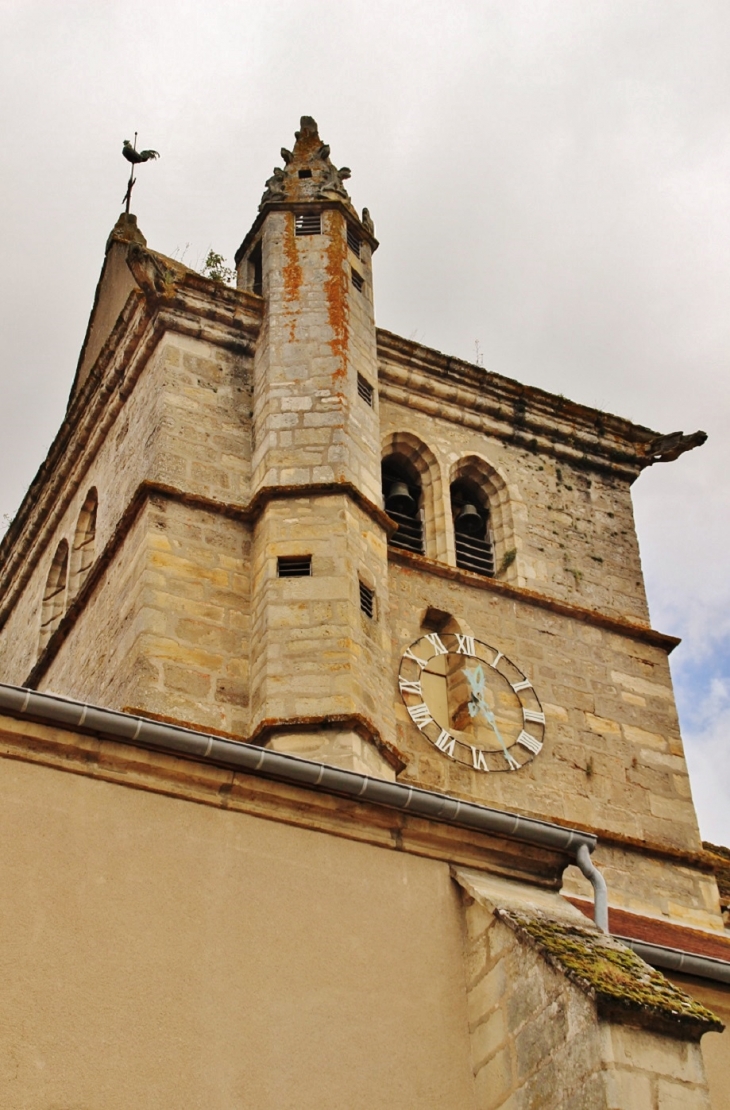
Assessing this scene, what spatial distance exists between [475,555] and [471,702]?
7.14 ft

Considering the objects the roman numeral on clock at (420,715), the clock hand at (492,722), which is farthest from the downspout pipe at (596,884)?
the clock hand at (492,722)

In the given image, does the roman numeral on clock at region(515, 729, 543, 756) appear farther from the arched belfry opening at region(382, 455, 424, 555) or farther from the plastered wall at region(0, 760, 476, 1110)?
the plastered wall at region(0, 760, 476, 1110)

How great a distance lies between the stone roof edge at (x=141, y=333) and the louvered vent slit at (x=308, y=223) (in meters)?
0.96

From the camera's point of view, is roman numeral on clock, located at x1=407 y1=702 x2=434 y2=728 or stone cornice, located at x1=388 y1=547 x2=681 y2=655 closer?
roman numeral on clock, located at x1=407 y1=702 x2=434 y2=728

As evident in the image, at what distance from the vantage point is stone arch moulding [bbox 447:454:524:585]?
16250mm

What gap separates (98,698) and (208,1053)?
24.7 ft

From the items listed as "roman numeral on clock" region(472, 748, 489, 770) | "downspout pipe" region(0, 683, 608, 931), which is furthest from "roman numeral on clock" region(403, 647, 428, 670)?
"downspout pipe" region(0, 683, 608, 931)

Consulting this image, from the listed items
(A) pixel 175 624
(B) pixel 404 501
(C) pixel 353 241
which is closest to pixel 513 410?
(B) pixel 404 501

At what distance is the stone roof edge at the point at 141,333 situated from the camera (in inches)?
632

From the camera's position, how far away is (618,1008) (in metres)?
6.77

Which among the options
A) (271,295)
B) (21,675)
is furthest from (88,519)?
(271,295)

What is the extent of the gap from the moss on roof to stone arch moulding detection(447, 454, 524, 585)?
8607 millimetres

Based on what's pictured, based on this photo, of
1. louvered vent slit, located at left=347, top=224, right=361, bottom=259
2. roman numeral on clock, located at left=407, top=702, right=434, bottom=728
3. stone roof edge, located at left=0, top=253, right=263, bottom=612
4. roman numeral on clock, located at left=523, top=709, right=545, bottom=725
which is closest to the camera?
roman numeral on clock, located at left=407, top=702, right=434, bottom=728

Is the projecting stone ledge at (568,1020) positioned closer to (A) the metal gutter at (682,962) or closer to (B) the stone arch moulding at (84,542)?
(A) the metal gutter at (682,962)
